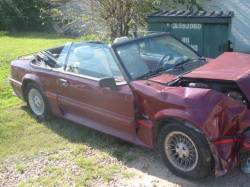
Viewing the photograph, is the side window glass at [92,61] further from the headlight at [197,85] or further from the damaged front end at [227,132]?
the damaged front end at [227,132]

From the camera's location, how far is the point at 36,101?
22.6 ft

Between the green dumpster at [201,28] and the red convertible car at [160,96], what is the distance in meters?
1.77

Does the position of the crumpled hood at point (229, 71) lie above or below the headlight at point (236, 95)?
above

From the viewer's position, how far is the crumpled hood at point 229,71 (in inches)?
176

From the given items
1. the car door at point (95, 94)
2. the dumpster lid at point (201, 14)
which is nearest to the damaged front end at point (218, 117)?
the car door at point (95, 94)

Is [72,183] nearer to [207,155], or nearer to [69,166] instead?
[69,166]

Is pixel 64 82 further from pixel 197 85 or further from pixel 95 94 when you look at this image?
pixel 197 85

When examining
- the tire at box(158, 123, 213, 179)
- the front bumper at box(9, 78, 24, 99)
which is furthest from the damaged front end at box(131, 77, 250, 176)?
the front bumper at box(9, 78, 24, 99)

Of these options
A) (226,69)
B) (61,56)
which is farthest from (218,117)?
(61,56)

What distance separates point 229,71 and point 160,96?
85 cm

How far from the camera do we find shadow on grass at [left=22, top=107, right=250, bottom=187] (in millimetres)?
4516

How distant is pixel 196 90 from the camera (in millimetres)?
4355

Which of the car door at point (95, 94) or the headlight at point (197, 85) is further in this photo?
the car door at point (95, 94)

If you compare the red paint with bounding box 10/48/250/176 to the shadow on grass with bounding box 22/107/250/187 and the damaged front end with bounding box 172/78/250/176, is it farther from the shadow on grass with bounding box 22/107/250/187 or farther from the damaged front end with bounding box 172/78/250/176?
the shadow on grass with bounding box 22/107/250/187
